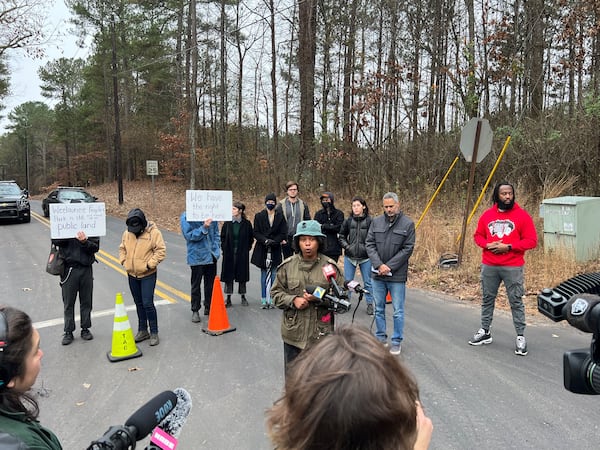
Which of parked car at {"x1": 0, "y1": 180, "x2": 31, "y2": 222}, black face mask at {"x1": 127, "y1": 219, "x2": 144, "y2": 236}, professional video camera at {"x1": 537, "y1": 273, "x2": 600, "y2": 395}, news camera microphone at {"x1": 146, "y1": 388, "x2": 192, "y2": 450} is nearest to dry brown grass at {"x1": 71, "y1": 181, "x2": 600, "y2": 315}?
black face mask at {"x1": 127, "y1": 219, "x2": 144, "y2": 236}

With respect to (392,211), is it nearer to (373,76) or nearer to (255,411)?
(255,411)

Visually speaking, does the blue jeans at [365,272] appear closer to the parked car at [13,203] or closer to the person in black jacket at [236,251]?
the person in black jacket at [236,251]

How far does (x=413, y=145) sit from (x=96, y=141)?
42.6m

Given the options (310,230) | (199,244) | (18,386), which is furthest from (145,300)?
(18,386)

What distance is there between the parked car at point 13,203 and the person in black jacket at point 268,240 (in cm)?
1684

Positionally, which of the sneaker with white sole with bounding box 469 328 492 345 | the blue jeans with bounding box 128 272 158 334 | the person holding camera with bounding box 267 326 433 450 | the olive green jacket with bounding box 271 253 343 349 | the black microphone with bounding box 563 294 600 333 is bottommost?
the sneaker with white sole with bounding box 469 328 492 345

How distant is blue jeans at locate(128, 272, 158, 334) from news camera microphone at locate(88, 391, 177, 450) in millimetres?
4102

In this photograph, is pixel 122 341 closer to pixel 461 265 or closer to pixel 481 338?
pixel 481 338

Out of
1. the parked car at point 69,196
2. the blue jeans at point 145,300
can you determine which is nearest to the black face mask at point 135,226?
the blue jeans at point 145,300

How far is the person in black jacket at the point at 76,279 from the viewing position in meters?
5.73

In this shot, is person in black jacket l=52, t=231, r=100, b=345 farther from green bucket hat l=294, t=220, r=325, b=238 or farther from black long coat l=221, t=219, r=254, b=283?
green bucket hat l=294, t=220, r=325, b=238

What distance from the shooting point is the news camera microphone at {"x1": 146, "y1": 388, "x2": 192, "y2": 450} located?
165cm

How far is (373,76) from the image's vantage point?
51.1ft

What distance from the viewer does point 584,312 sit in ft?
4.38
